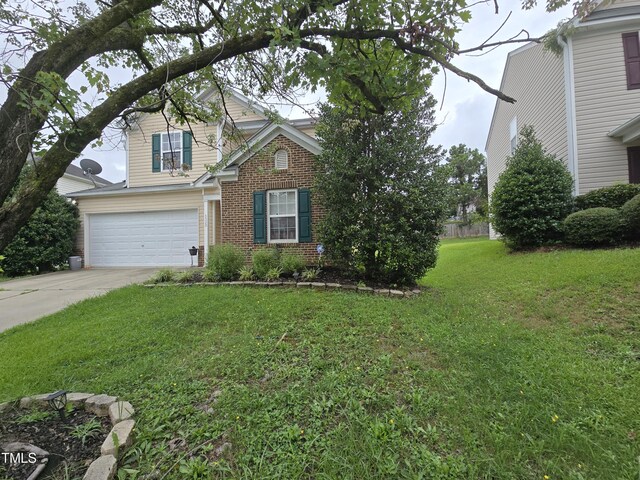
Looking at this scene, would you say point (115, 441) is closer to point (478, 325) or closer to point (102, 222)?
point (478, 325)

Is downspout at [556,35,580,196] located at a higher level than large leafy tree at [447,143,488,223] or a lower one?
lower

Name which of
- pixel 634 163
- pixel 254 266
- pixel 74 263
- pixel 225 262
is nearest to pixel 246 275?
pixel 254 266

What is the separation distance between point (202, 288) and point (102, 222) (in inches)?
325

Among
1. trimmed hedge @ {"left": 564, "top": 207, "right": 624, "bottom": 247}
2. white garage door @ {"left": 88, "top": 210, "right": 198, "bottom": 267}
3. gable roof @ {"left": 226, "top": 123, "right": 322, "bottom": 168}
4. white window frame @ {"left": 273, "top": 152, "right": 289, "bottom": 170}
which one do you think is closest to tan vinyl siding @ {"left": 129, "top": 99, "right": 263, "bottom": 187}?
white garage door @ {"left": 88, "top": 210, "right": 198, "bottom": 267}

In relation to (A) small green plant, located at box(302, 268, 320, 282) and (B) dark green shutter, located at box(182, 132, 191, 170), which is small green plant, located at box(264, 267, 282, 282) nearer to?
(A) small green plant, located at box(302, 268, 320, 282)

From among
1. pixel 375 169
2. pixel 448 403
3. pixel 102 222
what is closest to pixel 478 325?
pixel 448 403

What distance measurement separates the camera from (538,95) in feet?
35.4

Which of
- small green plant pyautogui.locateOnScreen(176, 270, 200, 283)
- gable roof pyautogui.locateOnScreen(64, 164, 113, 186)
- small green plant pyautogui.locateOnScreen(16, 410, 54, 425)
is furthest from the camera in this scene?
gable roof pyautogui.locateOnScreen(64, 164, 113, 186)

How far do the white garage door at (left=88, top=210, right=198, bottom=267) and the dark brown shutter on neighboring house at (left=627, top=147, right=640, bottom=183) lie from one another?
45.1ft

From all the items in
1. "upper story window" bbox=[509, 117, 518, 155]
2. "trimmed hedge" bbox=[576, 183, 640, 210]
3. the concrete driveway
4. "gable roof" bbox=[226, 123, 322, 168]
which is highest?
"upper story window" bbox=[509, 117, 518, 155]

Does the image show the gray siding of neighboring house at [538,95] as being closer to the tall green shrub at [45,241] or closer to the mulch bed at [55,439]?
the mulch bed at [55,439]

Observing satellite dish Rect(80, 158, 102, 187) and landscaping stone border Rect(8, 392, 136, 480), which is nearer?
landscaping stone border Rect(8, 392, 136, 480)

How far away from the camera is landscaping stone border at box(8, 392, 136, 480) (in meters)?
1.87

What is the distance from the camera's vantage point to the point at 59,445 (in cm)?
215
